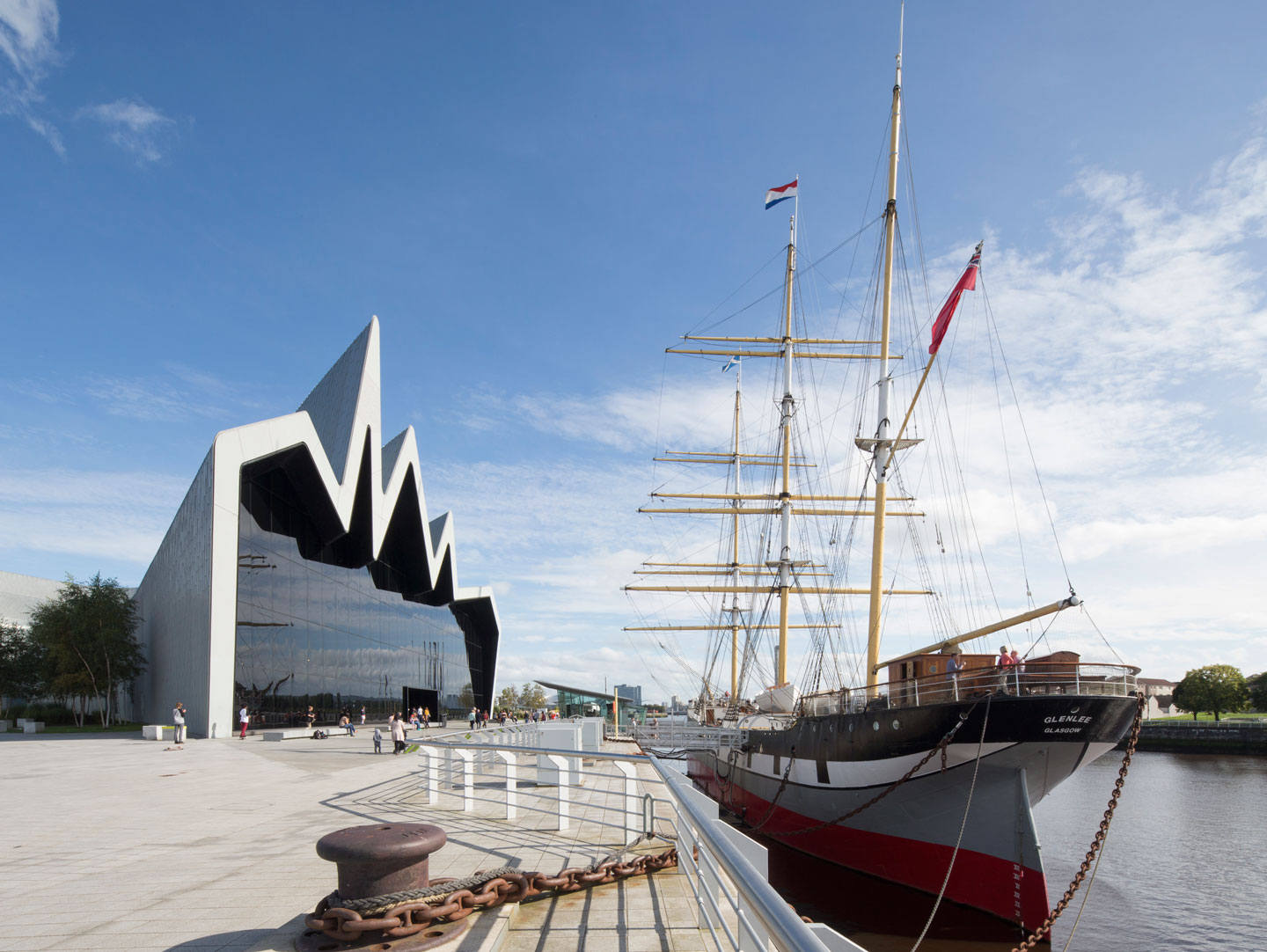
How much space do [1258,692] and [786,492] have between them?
238ft

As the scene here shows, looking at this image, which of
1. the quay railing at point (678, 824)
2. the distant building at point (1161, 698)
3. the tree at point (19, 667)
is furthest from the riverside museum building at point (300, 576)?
the distant building at point (1161, 698)

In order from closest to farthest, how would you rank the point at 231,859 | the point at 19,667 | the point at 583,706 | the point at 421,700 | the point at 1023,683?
the point at 231,859 < the point at 1023,683 < the point at 19,667 < the point at 583,706 < the point at 421,700

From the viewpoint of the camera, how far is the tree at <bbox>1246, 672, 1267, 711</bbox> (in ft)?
256

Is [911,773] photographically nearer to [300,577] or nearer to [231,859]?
[231,859]

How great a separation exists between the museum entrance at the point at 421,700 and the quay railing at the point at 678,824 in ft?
102

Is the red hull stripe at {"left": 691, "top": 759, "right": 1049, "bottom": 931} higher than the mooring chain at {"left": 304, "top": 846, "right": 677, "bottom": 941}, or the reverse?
the mooring chain at {"left": 304, "top": 846, "right": 677, "bottom": 941}

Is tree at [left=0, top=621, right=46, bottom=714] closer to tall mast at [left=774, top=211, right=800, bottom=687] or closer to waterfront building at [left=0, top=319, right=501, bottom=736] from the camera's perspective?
waterfront building at [left=0, top=319, right=501, bottom=736]

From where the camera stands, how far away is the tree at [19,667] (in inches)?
1767

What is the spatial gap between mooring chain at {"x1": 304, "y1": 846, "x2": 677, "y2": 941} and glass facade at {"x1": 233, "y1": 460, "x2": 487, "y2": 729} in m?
26.1

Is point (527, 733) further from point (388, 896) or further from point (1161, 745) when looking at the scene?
point (1161, 745)

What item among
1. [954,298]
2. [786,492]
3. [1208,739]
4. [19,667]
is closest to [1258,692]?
[1208,739]

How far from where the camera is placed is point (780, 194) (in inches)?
1352

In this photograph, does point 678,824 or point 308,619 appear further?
point 308,619

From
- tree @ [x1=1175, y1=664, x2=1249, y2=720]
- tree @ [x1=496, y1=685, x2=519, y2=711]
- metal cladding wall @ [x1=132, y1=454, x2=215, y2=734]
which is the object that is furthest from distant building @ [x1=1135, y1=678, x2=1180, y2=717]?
metal cladding wall @ [x1=132, y1=454, x2=215, y2=734]
